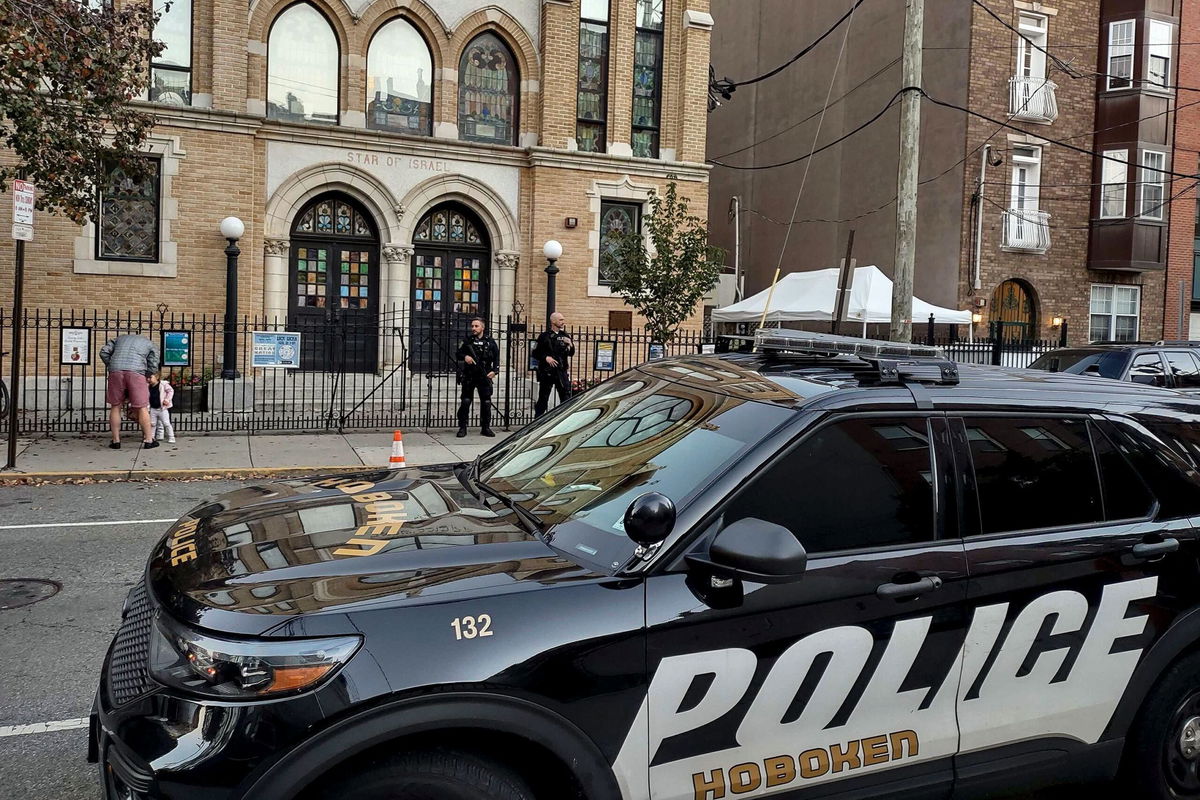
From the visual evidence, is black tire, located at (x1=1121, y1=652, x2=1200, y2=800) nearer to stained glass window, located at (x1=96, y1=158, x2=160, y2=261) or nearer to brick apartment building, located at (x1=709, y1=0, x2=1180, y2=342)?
stained glass window, located at (x1=96, y1=158, x2=160, y2=261)

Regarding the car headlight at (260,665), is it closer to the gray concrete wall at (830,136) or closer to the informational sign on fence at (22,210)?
the informational sign on fence at (22,210)

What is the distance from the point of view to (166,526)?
27.4ft

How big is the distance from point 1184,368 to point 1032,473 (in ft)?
41.9

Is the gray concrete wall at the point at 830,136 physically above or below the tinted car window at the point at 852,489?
above

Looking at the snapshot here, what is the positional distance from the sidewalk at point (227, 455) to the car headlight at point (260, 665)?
Answer: 982 centimetres

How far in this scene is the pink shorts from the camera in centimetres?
1256

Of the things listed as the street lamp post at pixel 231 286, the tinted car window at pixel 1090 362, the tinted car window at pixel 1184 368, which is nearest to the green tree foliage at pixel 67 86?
the street lamp post at pixel 231 286

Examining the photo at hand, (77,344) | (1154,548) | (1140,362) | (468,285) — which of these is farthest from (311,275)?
(1154,548)

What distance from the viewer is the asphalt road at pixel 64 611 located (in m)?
3.75

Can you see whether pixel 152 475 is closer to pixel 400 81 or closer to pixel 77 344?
pixel 77 344

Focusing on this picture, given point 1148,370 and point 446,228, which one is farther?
point 446,228

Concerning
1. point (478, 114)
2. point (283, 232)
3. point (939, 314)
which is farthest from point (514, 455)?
point (939, 314)

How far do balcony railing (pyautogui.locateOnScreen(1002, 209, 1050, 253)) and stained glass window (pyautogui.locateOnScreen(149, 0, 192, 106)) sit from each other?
19.6 m

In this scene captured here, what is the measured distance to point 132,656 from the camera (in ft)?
8.56
